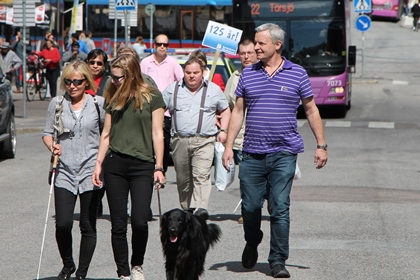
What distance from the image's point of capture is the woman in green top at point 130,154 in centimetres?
695

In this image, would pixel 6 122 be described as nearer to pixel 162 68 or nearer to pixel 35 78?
pixel 162 68

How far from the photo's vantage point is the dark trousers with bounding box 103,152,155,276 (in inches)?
273

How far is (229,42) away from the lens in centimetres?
1437

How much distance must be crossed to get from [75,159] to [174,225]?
976 millimetres

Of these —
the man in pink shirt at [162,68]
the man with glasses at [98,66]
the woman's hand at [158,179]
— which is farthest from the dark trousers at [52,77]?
the woman's hand at [158,179]

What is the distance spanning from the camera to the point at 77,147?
23.3 ft

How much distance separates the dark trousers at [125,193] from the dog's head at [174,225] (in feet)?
0.94

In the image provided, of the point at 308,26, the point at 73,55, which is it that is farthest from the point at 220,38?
the point at 73,55

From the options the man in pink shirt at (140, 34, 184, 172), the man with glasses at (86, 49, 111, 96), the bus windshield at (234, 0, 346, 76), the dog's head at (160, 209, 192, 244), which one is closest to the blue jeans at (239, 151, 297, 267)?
the dog's head at (160, 209, 192, 244)

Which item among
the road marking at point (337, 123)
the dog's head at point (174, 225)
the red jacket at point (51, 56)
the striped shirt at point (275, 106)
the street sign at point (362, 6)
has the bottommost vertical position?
the road marking at point (337, 123)

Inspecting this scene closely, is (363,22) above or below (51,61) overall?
above

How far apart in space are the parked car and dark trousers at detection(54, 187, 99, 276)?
351 inches

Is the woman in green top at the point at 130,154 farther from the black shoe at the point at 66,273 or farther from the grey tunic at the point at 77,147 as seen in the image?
the black shoe at the point at 66,273

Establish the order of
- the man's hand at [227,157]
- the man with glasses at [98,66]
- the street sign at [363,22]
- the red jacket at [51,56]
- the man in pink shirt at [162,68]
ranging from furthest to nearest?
the street sign at [363,22], the red jacket at [51,56], the man in pink shirt at [162,68], the man with glasses at [98,66], the man's hand at [227,157]
